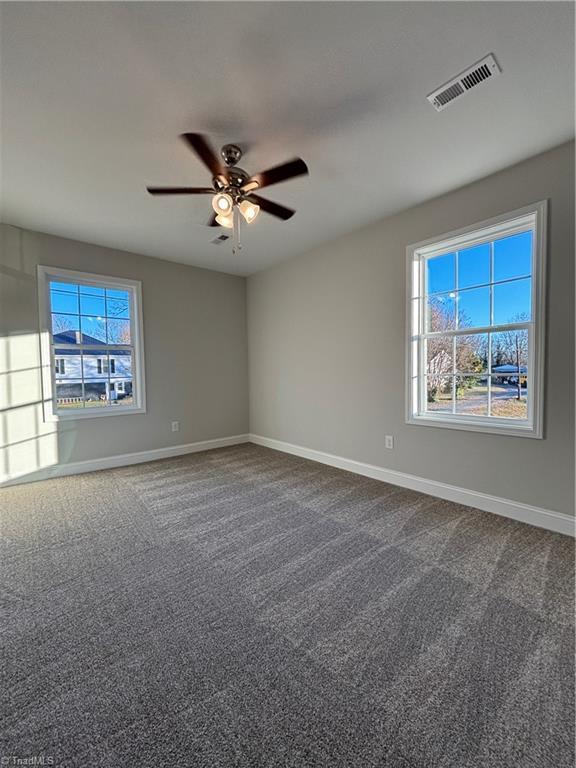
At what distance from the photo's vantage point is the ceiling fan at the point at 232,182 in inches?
74.6

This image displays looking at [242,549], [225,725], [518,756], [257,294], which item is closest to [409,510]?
[242,549]

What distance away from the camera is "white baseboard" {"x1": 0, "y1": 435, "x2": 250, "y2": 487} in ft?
11.6

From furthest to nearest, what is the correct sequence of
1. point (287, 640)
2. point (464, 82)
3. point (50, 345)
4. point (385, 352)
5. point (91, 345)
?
1. point (91, 345)
2. point (50, 345)
3. point (385, 352)
4. point (464, 82)
5. point (287, 640)

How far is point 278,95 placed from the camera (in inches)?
71.1

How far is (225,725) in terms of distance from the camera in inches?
44.1

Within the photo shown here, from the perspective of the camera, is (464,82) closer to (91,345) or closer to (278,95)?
(278,95)

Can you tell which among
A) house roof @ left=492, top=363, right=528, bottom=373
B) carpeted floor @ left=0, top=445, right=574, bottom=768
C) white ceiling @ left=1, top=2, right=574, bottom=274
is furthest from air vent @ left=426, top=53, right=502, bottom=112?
carpeted floor @ left=0, top=445, right=574, bottom=768

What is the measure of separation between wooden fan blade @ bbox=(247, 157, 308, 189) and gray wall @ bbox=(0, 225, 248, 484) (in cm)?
276

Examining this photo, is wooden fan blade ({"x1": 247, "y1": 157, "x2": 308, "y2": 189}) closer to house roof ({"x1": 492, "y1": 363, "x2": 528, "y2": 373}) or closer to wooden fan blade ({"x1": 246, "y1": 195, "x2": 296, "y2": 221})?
wooden fan blade ({"x1": 246, "y1": 195, "x2": 296, "y2": 221})

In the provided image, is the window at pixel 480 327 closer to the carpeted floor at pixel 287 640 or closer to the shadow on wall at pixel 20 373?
the carpeted floor at pixel 287 640

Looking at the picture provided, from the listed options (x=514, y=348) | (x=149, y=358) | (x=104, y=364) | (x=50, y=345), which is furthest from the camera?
(x=149, y=358)

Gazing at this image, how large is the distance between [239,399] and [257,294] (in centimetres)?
168

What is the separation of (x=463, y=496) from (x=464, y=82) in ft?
9.46

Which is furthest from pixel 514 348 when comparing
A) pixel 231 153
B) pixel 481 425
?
pixel 231 153
